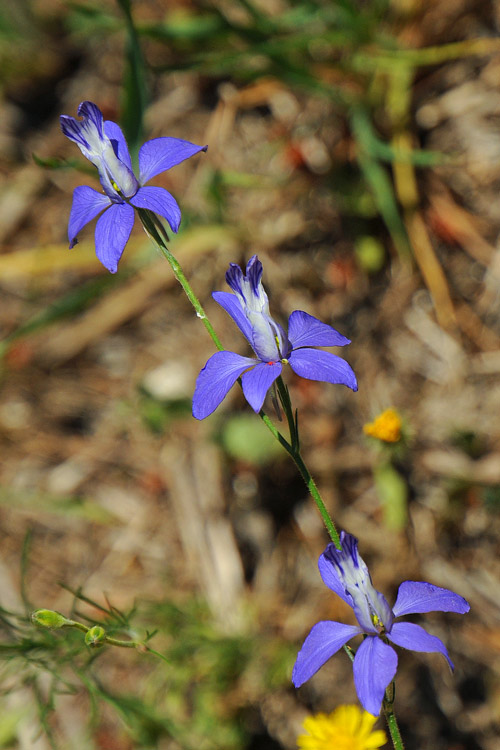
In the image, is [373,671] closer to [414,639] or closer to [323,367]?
[414,639]

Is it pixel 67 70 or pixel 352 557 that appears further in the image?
pixel 67 70

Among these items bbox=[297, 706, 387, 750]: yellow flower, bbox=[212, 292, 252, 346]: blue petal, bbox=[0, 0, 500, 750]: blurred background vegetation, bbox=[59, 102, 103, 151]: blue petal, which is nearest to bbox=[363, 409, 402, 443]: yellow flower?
bbox=[0, 0, 500, 750]: blurred background vegetation

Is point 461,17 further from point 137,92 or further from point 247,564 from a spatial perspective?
point 247,564

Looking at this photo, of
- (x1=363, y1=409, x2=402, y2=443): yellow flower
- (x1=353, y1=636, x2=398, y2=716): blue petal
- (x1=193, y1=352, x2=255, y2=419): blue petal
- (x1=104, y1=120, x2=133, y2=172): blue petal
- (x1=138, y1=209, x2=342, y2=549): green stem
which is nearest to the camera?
(x1=353, y1=636, x2=398, y2=716): blue petal

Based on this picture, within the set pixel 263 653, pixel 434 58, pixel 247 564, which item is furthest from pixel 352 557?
pixel 434 58

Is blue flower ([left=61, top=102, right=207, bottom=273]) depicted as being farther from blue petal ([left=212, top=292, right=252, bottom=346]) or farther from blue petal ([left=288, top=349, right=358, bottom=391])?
blue petal ([left=288, top=349, right=358, bottom=391])

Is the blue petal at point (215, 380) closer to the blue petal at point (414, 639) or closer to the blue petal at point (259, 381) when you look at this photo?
the blue petal at point (259, 381)
